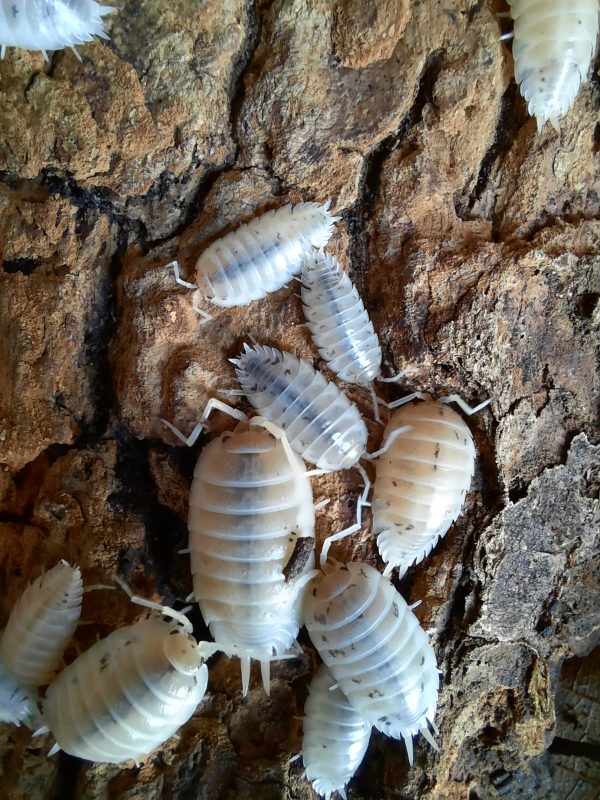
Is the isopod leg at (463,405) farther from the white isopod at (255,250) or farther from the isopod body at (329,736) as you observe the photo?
the isopod body at (329,736)

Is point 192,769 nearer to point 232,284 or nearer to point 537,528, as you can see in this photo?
point 537,528

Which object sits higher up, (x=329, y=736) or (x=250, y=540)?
(x=250, y=540)

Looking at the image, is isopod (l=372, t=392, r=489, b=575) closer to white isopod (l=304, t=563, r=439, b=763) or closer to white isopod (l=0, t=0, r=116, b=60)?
white isopod (l=304, t=563, r=439, b=763)

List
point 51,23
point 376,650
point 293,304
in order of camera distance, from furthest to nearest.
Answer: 1. point 293,304
2. point 376,650
3. point 51,23

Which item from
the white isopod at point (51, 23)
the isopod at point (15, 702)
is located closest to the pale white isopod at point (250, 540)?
the isopod at point (15, 702)

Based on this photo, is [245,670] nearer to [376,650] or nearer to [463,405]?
[376,650]

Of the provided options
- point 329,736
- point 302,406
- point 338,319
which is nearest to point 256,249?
point 338,319
